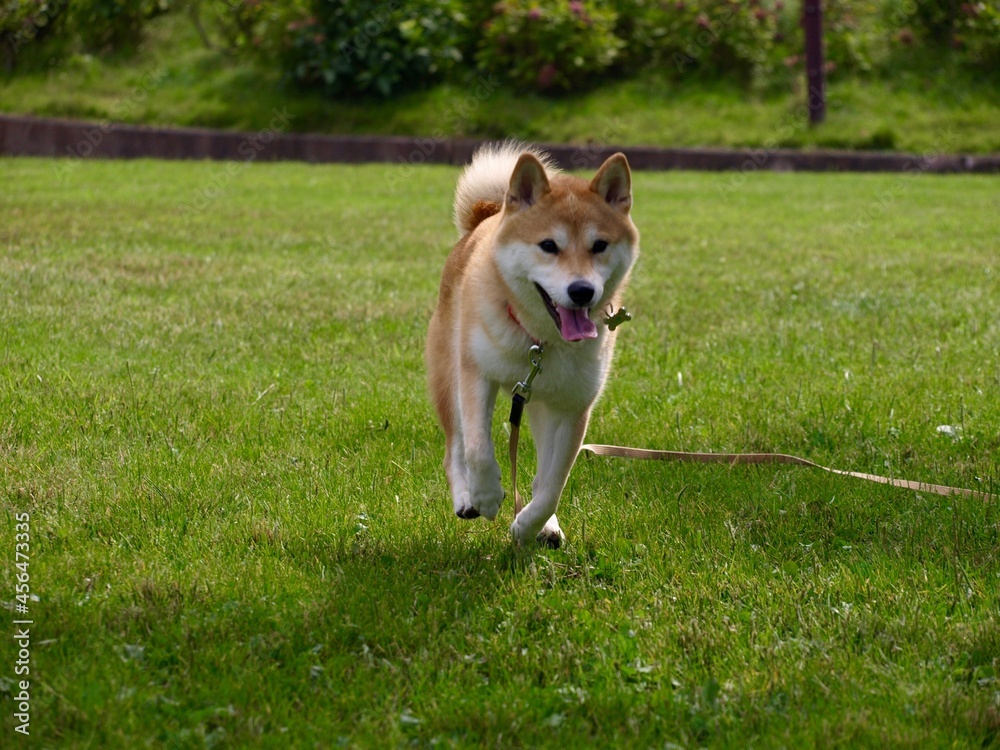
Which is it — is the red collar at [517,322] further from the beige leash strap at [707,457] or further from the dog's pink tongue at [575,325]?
the beige leash strap at [707,457]

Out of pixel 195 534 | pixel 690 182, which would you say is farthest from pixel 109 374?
pixel 690 182

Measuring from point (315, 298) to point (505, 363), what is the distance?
3682mm

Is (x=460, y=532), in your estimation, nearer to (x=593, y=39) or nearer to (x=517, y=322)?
(x=517, y=322)

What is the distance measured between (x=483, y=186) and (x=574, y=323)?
1166 millimetres

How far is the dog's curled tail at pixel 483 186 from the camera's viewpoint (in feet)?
14.4

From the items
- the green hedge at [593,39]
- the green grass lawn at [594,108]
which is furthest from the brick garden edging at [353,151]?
the green hedge at [593,39]

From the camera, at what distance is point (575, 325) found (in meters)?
3.45

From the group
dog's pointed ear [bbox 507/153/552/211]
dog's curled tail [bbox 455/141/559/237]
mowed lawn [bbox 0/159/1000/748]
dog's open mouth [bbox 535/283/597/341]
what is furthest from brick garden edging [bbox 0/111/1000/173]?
dog's open mouth [bbox 535/283/597/341]

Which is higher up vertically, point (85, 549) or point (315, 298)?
point (85, 549)

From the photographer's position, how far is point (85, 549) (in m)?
3.35

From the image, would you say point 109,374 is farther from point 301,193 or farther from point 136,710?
point 301,193

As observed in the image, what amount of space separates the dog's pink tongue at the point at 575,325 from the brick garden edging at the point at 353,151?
11.0 metres

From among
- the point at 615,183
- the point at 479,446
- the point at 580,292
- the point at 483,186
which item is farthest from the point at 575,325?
the point at 483,186

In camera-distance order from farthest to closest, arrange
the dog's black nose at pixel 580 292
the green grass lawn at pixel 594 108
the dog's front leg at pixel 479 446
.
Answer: the green grass lawn at pixel 594 108
the dog's front leg at pixel 479 446
the dog's black nose at pixel 580 292
